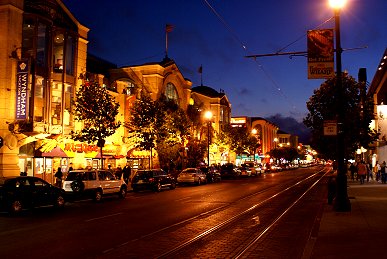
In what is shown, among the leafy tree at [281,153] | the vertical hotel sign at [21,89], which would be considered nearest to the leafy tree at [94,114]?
the vertical hotel sign at [21,89]

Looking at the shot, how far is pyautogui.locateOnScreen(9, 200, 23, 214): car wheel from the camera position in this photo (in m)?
17.1

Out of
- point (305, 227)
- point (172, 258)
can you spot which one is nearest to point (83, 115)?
point (305, 227)

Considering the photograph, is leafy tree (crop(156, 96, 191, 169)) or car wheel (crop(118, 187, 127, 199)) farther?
leafy tree (crop(156, 96, 191, 169))

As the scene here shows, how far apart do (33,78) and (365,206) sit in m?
21.3

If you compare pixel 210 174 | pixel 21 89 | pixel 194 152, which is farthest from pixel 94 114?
pixel 194 152

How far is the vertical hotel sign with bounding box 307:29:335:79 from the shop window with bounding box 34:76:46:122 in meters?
20.5

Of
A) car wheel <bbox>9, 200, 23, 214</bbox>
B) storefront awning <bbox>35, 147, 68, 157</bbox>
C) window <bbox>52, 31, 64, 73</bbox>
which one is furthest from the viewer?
window <bbox>52, 31, 64, 73</bbox>

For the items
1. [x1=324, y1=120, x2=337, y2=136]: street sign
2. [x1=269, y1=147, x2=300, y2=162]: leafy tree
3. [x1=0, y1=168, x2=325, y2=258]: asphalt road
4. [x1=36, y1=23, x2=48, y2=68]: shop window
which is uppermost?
[x1=36, y1=23, x2=48, y2=68]: shop window

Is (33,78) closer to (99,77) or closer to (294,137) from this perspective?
(99,77)

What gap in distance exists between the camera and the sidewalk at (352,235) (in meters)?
9.27

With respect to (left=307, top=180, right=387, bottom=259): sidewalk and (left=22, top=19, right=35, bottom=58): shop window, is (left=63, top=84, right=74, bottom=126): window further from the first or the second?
(left=307, top=180, right=387, bottom=259): sidewalk

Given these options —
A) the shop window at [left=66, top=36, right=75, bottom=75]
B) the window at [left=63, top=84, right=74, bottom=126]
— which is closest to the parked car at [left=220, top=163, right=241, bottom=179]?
the window at [left=63, top=84, right=74, bottom=126]

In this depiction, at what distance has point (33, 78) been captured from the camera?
2855 cm

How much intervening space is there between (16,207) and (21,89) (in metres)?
12.5
